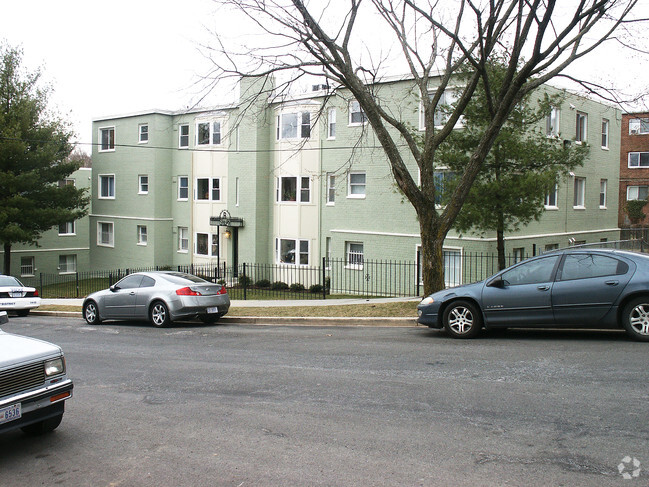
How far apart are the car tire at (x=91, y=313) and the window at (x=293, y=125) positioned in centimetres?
1454

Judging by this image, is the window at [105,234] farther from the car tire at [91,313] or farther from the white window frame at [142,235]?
the car tire at [91,313]

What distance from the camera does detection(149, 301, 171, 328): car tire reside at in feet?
49.7

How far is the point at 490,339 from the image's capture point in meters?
10.6

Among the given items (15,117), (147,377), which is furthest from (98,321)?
(15,117)

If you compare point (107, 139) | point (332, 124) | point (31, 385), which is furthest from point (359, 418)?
point (107, 139)

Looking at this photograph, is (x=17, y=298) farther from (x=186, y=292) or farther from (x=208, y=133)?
(x=208, y=133)

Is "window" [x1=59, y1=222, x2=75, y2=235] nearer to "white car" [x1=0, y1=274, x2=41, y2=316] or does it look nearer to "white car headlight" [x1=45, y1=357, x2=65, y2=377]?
"white car" [x1=0, y1=274, x2=41, y2=316]

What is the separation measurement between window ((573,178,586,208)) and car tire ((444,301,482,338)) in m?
19.6

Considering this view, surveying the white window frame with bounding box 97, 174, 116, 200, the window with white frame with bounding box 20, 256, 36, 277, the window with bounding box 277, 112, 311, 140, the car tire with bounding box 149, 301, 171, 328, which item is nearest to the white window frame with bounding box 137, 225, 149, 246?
the white window frame with bounding box 97, 174, 116, 200

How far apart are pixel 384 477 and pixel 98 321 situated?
1384 centimetres

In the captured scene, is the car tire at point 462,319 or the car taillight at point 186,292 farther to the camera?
the car taillight at point 186,292

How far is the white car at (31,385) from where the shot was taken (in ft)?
17.6

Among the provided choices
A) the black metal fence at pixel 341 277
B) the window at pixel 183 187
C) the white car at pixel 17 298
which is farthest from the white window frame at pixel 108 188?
the white car at pixel 17 298

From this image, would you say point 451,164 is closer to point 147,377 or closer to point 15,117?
point 147,377
